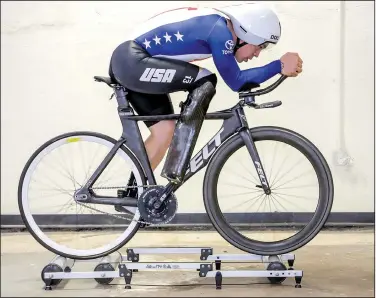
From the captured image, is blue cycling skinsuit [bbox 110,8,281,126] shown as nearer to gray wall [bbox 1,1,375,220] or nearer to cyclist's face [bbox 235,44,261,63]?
cyclist's face [bbox 235,44,261,63]

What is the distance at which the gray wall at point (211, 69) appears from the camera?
→ 3758mm

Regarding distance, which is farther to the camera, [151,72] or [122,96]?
[122,96]

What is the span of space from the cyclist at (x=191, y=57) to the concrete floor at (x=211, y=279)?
515 mm

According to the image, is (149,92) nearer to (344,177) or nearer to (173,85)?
(173,85)

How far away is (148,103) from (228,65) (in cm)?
45

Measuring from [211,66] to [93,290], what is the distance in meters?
1.79

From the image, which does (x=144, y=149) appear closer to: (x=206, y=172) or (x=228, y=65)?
(x=206, y=172)

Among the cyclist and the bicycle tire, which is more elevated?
the cyclist

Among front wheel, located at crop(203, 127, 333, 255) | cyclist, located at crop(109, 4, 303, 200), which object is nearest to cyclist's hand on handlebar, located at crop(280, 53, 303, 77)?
cyclist, located at crop(109, 4, 303, 200)

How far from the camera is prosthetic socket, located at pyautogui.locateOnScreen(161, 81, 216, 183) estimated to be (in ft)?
8.23

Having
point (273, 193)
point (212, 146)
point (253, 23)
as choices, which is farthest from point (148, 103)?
point (273, 193)

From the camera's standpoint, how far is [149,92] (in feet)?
8.44

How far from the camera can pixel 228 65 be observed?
2.46m

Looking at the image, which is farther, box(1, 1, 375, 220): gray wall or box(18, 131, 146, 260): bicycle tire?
box(1, 1, 375, 220): gray wall
